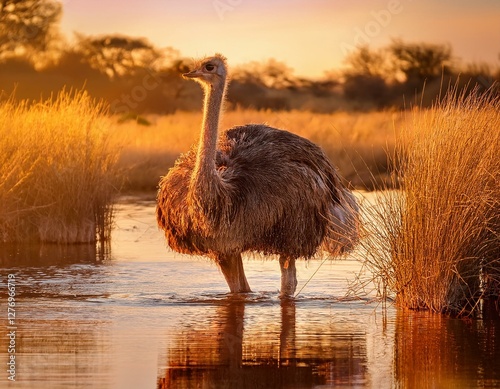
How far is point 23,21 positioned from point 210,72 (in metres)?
29.6

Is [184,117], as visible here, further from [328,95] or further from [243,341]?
[243,341]

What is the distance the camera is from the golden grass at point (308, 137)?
2492 cm

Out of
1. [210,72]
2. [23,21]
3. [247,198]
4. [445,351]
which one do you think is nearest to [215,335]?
[445,351]

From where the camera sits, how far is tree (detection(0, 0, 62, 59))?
126ft

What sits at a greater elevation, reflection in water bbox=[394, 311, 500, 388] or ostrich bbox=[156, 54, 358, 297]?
ostrich bbox=[156, 54, 358, 297]

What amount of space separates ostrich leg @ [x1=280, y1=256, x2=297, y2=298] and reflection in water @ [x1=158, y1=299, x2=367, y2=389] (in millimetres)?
1161

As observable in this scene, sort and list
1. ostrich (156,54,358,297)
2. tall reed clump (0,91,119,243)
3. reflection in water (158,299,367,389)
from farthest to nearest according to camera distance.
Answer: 1. tall reed clump (0,91,119,243)
2. ostrich (156,54,358,297)
3. reflection in water (158,299,367,389)

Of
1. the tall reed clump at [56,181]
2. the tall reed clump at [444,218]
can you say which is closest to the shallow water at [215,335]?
the tall reed clump at [444,218]

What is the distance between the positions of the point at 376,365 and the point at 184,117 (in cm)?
3613

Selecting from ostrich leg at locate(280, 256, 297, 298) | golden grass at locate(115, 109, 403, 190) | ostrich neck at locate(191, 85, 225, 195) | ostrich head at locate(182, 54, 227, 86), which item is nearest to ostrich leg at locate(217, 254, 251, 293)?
ostrich leg at locate(280, 256, 297, 298)

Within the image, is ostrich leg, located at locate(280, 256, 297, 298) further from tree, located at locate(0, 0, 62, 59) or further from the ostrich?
tree, located at locate(0, 0, 62, 59)

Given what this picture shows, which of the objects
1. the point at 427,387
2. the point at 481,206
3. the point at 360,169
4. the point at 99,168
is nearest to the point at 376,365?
the point at 427,387

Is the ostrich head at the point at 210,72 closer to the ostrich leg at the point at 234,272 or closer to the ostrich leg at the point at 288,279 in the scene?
the ostrich leg at the point at 234,272

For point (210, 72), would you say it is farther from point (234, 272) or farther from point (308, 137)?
point (308, 137)
